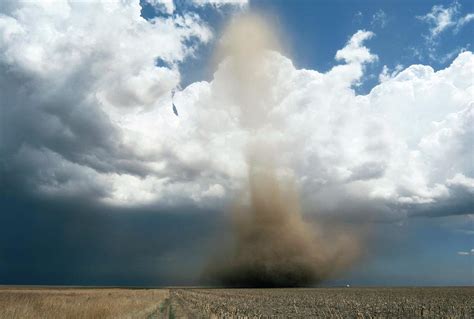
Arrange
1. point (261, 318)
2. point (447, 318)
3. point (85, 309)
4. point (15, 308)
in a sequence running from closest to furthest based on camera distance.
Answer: point (15, 308) < point (447, 318) < point (85, 309) < point (261, 318)

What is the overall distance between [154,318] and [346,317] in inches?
514

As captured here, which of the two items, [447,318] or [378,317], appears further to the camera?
[378,317]

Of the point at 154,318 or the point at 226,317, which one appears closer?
the point at 226,317

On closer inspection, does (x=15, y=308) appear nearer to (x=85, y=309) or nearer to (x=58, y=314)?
(x=58, y=314)

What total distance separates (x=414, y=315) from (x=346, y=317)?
186 inches

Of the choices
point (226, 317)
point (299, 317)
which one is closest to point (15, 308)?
point (226, 317)

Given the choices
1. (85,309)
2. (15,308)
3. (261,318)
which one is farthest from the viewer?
(261,318)

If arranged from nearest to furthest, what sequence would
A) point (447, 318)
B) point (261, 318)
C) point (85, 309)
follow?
point (447, 318) < point (85, 309) < point (261, 318)

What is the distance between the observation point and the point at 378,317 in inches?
1014

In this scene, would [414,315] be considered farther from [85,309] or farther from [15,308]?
[15,308]

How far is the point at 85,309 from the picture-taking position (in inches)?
994

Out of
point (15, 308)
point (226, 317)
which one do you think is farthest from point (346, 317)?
point (15, 308)

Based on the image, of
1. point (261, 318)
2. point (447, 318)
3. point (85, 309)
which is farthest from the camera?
point (261, 318)

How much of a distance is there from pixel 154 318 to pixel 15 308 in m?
10.2
